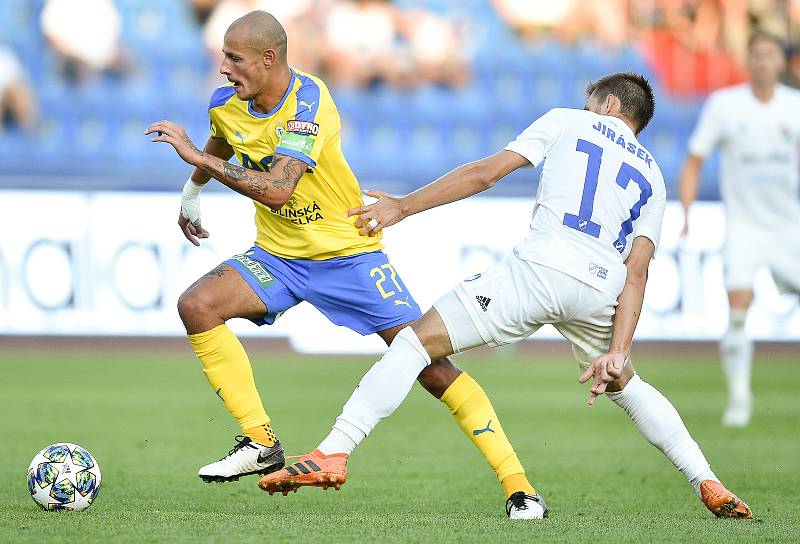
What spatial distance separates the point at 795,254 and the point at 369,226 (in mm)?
5127

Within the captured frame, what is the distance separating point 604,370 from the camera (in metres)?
4.84

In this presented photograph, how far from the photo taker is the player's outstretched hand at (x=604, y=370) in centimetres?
483

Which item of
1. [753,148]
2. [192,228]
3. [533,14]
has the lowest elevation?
[192,228]

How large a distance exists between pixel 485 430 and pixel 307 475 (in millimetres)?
885

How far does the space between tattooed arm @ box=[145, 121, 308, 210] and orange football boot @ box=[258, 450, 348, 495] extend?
3.59 ft

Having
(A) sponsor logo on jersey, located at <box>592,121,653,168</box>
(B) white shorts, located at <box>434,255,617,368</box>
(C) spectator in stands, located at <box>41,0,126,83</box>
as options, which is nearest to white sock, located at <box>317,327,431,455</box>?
(B) white shorts, located at <box>434,255,617,368</box>

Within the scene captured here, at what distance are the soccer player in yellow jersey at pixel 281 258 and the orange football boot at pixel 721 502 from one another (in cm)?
73

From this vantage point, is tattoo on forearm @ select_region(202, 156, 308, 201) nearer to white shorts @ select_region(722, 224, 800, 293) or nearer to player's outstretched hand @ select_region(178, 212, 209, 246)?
player's outstretched hand @ select_region(178, 212, 209, 246)

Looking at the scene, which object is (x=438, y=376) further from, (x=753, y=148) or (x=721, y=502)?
(x=753, y=148)

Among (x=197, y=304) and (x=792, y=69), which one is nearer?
(x=197, y=304)

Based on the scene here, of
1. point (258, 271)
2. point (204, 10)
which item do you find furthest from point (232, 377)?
point (204, 10)

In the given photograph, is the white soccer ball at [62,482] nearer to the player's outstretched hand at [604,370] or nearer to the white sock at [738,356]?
the player's outstretched hand at [604,370]

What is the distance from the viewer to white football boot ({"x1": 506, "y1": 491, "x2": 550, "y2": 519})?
500cm

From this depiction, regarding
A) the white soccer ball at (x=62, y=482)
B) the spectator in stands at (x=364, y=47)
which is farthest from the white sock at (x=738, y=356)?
the spectator in stands at (x=364, y=47)
